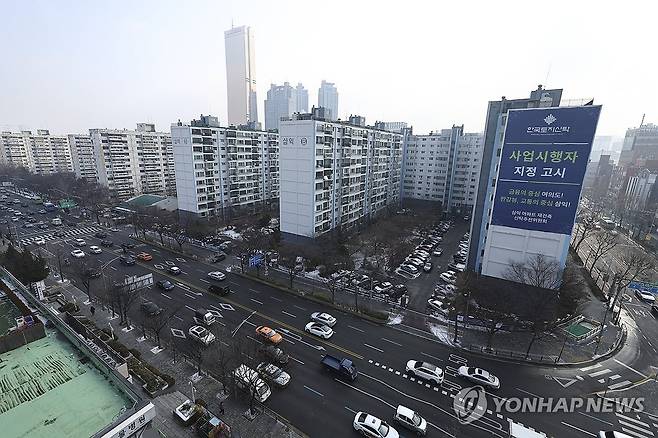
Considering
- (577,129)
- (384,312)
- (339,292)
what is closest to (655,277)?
(577,129)

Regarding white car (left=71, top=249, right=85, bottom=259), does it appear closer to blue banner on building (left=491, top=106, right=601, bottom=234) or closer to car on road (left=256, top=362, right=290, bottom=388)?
car on road (left=256, top=362, right=290, bottom=388)

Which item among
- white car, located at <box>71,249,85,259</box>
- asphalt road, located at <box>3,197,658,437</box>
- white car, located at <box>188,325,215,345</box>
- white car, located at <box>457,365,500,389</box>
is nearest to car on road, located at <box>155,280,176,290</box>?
asphalt road, located at <box>3,197,658,437</box>

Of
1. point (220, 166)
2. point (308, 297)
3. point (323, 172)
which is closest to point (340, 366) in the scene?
point (308, 297)

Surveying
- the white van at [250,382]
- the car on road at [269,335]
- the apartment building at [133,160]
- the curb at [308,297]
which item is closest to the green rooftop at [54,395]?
the white van at [250,382]

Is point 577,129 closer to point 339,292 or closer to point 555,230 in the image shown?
point 555,230

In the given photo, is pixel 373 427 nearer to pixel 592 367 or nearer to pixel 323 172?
pixel 592 367

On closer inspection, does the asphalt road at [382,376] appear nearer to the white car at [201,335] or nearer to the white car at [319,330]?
the white car at [319,330]
